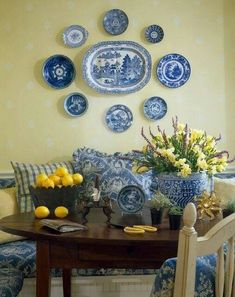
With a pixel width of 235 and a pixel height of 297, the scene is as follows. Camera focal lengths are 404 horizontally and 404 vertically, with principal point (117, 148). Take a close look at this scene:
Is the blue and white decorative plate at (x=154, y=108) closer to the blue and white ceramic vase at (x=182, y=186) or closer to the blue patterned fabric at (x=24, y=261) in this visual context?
the blue patterned fabric at (x=24, y=261)

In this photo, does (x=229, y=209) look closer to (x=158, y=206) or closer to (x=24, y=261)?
(x=158, y=206)

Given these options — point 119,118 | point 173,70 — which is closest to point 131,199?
point 119,118

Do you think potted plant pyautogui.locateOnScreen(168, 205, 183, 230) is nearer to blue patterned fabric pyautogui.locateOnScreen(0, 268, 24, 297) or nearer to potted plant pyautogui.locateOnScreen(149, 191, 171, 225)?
potted plant pyautogui.locateOnScreen(149, 191, 171, 225)

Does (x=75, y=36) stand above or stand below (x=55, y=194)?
above

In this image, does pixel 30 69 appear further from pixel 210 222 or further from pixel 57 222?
pixel 210 222

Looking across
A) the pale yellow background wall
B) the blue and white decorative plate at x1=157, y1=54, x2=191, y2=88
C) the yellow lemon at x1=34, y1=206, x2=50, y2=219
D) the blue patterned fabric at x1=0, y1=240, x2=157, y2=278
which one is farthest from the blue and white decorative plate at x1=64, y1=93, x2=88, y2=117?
the yellow lemon at x1=34, y1=206, x2=50, y2=219

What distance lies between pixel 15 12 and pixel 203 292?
2.68 metres

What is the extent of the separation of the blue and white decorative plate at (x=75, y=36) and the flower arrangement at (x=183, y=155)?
5.20 ft

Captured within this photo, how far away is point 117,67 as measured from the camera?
3205 millimetres

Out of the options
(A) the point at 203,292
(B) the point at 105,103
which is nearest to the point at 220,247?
(A) the point at 203,292

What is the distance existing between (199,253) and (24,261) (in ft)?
4.74

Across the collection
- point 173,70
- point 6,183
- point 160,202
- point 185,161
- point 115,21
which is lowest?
point 6,183

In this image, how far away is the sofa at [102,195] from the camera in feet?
7.75

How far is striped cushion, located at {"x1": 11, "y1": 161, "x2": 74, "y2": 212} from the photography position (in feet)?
8.97
